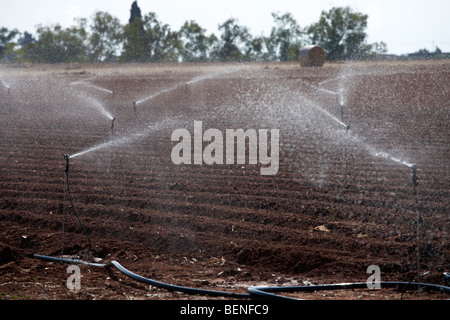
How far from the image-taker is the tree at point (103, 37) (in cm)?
4309

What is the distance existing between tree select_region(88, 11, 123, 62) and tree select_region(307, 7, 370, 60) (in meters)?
17.7

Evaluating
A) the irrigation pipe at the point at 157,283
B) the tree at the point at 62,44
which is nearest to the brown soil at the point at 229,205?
the irrigation pipe at the point at 157,283

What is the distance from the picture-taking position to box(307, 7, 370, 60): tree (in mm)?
34938

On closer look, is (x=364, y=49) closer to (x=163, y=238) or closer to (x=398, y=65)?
(x=398, y=65)

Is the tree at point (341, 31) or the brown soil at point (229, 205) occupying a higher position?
the tree at point (341, 31)

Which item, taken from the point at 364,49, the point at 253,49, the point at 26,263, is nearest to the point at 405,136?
the point at 26,263

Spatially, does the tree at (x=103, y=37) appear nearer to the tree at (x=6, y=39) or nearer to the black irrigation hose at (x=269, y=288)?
the tree at (x=6, y=39)

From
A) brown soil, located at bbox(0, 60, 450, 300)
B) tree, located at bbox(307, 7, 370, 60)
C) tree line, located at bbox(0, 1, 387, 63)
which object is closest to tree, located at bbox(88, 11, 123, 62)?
tree line, located at bbox(0, 1, 387, 63)

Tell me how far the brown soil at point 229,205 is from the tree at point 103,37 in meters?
29.8

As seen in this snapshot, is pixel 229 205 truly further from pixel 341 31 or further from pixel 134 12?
pixel 134 12

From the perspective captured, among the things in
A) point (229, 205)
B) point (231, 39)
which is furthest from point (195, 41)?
point (229, 205)

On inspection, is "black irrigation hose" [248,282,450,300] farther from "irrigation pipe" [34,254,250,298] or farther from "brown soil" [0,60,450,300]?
"irrigation pipe" [34,254,250,298]

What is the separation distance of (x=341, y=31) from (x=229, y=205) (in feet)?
103

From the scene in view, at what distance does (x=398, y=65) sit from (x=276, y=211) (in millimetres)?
20130
